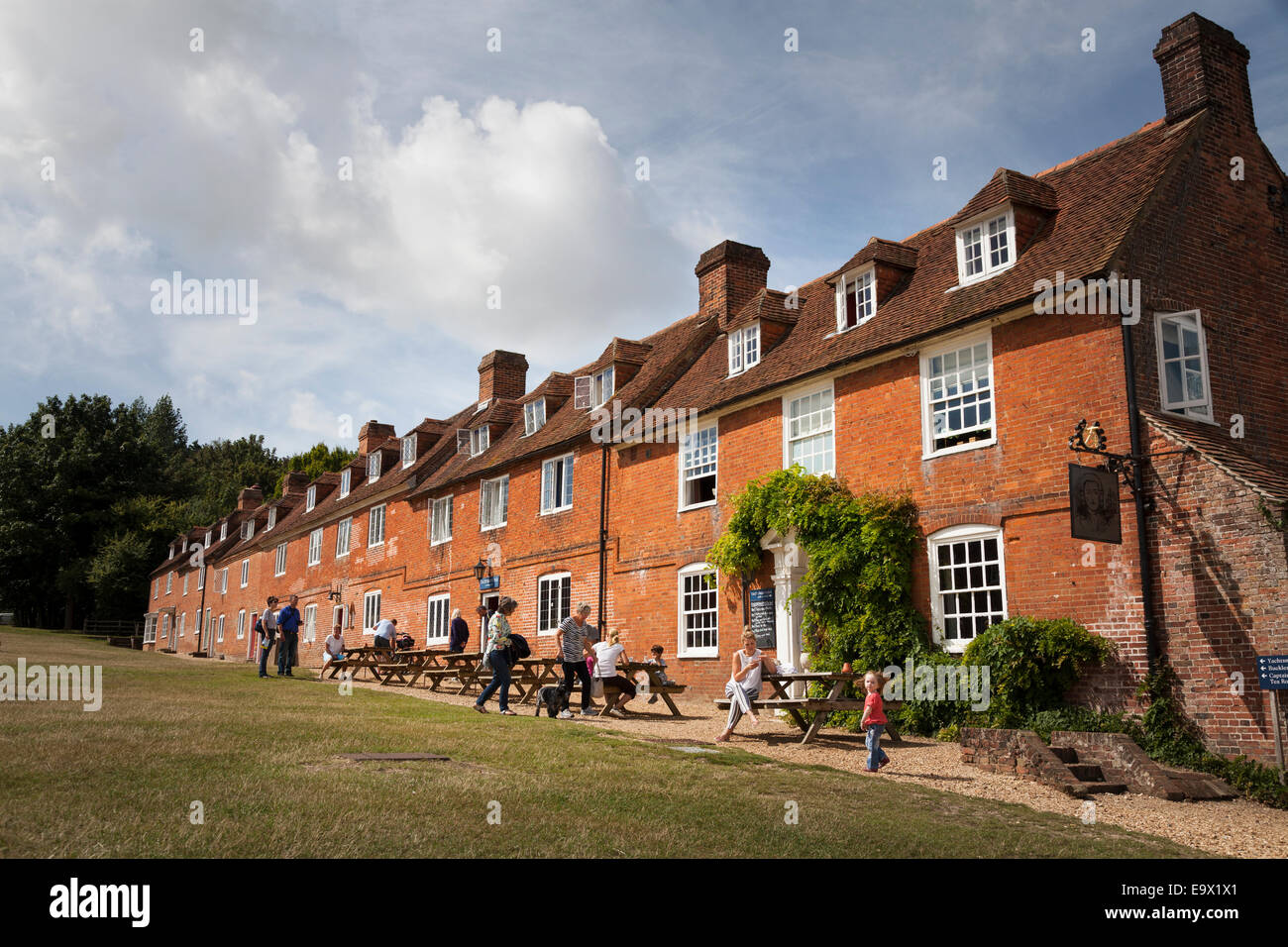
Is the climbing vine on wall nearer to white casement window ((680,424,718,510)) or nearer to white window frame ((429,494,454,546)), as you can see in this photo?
white casement window ((680,424,718,510))

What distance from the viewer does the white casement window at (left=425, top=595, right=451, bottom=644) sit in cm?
3003

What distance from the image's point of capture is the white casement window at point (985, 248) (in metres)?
15.6

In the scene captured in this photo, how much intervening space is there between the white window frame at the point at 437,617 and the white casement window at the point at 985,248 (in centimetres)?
1941

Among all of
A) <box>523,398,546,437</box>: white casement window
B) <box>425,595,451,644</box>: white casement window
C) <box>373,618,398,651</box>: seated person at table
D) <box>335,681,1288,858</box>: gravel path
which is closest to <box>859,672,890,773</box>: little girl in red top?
<box>335,681,1288,858</box>: gravel path

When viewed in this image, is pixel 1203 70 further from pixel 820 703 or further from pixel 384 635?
pixel 384 635

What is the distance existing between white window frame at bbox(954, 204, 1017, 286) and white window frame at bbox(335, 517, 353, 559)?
28.7 m

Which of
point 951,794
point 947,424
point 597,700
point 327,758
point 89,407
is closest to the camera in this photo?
point 327,758

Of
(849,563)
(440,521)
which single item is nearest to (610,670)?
(849,563)

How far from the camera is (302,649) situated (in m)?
40.6

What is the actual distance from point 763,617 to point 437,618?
50.5ft

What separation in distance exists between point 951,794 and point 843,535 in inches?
273

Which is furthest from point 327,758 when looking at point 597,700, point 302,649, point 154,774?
point 302,649

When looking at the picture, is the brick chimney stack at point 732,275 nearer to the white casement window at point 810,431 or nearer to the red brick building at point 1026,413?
the red brick building at point 1026,413
